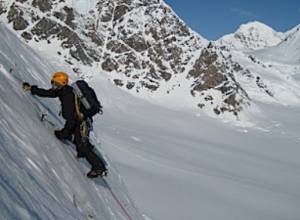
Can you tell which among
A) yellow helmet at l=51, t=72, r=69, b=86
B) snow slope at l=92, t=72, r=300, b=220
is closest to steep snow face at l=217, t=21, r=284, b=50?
snow slope at l=92, t=72, r=300, b=220

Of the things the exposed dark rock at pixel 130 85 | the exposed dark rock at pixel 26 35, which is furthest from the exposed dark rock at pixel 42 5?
the exposed dark rock at pixel 130 85

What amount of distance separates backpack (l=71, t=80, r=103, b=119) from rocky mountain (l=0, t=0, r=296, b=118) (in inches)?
1339

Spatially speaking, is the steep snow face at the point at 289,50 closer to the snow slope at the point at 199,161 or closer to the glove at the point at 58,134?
the snow slope at the point at 199,161

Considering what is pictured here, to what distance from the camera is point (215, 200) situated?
594 inches

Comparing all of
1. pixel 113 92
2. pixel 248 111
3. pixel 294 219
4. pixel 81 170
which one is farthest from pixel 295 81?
pixel 81 170

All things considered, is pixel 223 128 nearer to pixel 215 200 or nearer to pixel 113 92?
pixel 113 92

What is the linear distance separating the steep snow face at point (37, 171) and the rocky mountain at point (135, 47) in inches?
1313

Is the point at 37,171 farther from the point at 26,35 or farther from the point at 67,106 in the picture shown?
the point at 26,35

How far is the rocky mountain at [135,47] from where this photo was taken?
40812 millimetres

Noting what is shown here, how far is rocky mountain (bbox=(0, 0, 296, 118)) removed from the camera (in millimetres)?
40812

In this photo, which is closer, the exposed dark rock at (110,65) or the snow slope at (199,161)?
the snow slope at (199,161)

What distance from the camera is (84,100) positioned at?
5.89 meters

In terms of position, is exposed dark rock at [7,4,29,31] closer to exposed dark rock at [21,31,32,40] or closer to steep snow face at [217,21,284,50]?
exposed dark rock at [21,31,32,40]

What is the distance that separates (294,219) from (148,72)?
28.8 metres
